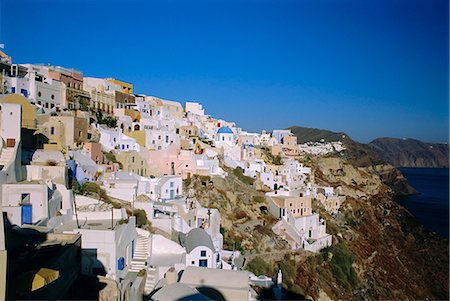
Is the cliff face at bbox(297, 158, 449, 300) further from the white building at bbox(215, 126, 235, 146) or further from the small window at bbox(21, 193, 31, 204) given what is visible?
the small window at bbox(21, 193, 31, 204)

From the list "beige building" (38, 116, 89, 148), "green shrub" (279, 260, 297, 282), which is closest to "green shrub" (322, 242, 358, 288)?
"green shrub" (279, 260, 297, 282)

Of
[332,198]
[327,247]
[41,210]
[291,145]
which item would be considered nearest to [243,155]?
[332,198]

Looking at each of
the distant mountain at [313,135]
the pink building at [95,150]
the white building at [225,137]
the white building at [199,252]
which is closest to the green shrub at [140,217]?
the white building at [199,252]

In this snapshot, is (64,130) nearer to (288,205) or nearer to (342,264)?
(288,205)

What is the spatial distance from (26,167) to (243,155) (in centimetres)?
2378

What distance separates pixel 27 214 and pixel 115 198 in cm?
579

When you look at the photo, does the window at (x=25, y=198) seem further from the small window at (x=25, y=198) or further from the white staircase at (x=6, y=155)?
the white staircase at (x=6, y=155)

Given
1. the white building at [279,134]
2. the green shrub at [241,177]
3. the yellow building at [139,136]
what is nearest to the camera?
the yellow building at [139,136]

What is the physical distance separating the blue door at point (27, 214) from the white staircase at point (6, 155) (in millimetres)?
1960

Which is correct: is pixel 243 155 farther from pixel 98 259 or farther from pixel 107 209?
pixel 98 259

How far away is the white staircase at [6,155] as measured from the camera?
1273 cm

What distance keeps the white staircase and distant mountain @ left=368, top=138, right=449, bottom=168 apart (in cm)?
18192

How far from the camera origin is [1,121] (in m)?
13.6

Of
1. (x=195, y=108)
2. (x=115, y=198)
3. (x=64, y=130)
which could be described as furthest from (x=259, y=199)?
(x=195, y=108)
